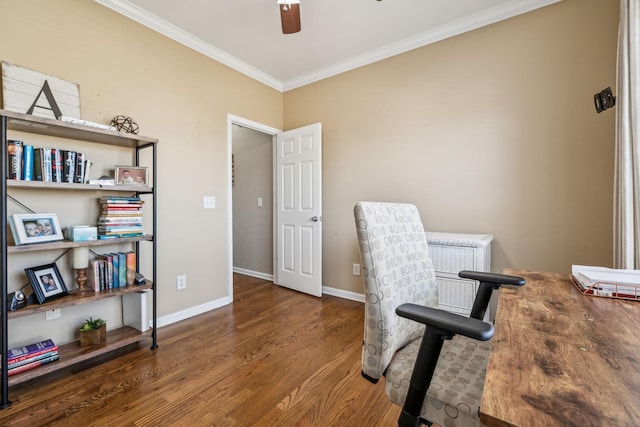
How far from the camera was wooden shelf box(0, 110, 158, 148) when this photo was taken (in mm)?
1566

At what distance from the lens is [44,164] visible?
1707 mm

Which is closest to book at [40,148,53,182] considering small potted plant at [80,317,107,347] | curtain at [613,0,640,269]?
small potted plant at [80,317,107,347]

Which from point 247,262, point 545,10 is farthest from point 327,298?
point 545,10

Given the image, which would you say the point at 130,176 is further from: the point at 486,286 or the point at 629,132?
the point at 629,132

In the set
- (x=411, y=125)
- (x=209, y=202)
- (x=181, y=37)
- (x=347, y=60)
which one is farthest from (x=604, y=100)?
(x=181, y=37)

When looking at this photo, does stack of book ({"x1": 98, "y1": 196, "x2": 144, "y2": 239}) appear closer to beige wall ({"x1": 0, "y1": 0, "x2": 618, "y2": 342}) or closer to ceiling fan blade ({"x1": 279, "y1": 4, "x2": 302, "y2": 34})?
beige wall ({"x1": 0, "y1": 0, "x2": 618, "y2": 342})

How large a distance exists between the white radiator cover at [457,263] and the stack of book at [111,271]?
2.27m

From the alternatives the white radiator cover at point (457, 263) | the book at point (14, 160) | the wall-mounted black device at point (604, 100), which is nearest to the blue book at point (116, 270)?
the book at point (14, 160)

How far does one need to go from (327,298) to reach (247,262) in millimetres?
1587

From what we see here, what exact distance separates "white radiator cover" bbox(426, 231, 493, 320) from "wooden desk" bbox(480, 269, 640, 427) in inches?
44.0

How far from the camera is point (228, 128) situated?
307 cm

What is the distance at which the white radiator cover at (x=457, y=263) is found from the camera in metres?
2.07

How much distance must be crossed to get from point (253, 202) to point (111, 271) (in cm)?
228

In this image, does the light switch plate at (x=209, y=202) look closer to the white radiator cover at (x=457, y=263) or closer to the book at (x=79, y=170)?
the book at (x=79, y=170)
